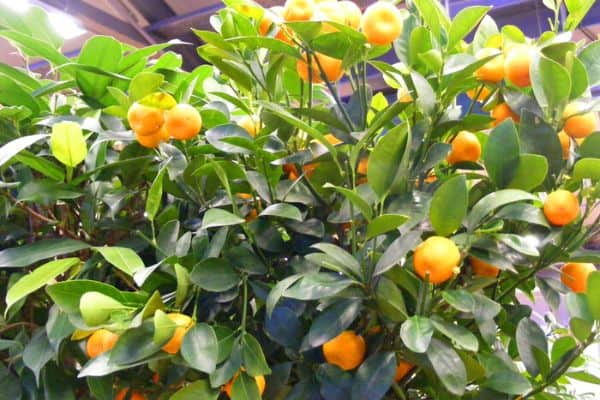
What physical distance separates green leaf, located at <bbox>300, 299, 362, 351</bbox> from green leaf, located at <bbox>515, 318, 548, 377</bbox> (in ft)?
0.48

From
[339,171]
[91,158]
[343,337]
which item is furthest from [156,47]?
[343,337]

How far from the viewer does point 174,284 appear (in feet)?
1.65

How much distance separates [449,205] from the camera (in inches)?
16.0

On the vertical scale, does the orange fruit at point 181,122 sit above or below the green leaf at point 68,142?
above

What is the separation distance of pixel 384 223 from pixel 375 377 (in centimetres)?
12

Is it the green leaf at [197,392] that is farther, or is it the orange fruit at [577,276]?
the orange fruit at [577,276]

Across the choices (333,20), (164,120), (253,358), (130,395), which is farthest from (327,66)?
(130,395)

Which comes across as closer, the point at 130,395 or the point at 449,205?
the point at 449,205

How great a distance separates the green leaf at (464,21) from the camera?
48cm

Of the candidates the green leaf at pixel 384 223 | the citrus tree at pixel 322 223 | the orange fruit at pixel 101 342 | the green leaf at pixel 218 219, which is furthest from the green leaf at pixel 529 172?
the orange fruit at pixel 101 342

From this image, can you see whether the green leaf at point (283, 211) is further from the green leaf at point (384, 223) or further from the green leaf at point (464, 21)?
the green leaf at point (464, 21)

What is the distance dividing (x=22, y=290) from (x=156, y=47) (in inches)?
11.6

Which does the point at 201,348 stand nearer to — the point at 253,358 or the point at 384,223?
the point at 253,358

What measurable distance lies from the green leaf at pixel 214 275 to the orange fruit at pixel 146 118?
12cm
